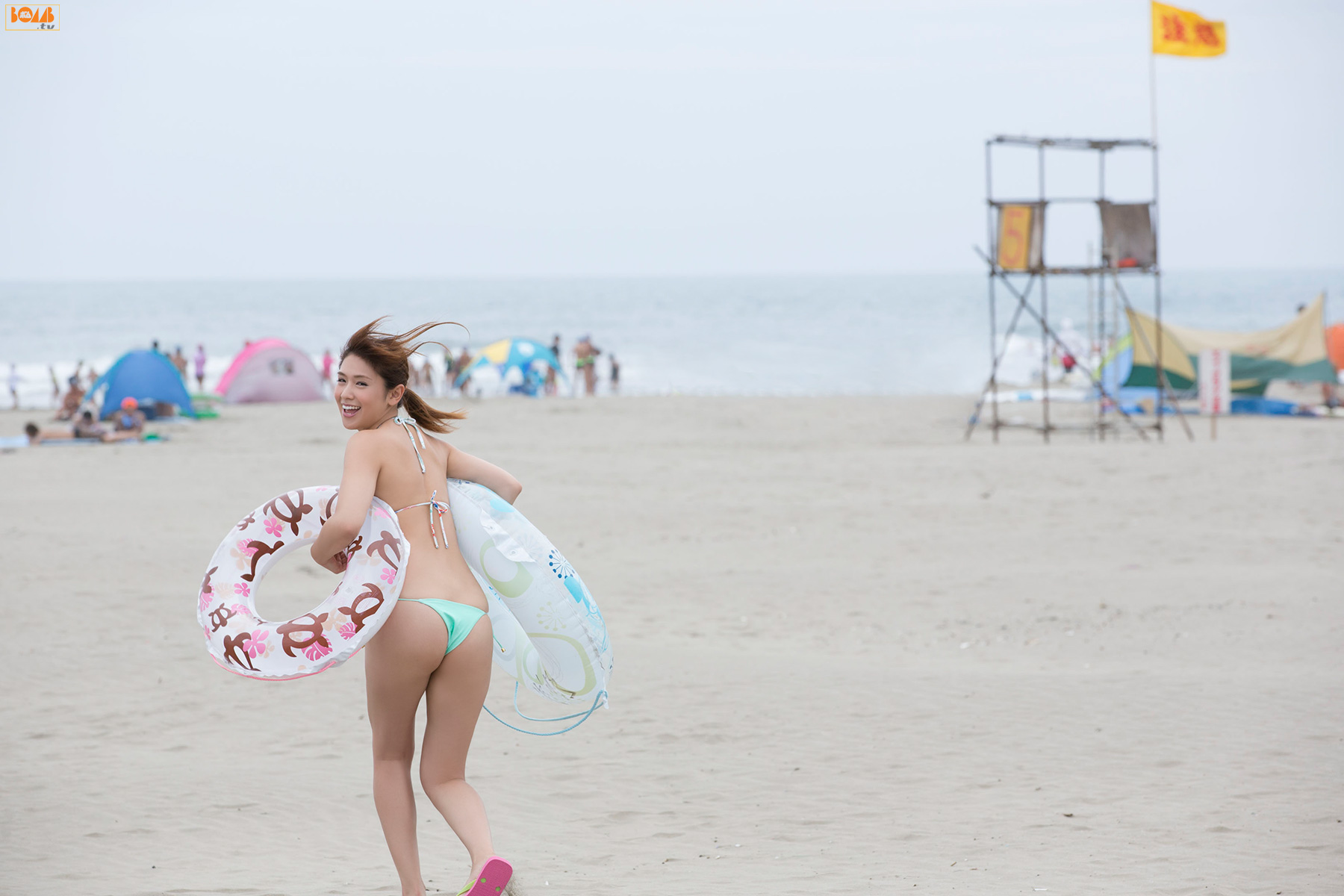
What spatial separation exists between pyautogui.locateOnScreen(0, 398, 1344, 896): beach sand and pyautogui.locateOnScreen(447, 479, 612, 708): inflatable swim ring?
2.72 feet

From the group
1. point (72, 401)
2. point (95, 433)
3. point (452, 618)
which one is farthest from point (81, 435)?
point (452, 618)

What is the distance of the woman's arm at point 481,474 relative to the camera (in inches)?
127

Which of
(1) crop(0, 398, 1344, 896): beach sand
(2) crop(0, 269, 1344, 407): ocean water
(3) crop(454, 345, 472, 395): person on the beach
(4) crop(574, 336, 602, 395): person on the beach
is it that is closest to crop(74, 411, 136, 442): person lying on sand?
(1) crop(0, 398, 1344, 896): beach sand

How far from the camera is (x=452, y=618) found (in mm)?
2996

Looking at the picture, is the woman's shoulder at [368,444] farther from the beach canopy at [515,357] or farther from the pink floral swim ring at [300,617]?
the beach canopy at [515,357]

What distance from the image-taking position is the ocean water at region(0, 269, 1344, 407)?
43156 millimetres

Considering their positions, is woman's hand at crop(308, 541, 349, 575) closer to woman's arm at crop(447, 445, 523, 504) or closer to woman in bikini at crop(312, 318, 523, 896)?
woman in bikini at crop(312, 318, 523, 896)

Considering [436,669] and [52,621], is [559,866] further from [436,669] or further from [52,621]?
[52,621]

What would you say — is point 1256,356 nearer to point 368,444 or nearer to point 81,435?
point 81,435

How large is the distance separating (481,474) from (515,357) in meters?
24.0

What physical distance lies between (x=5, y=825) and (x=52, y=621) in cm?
345

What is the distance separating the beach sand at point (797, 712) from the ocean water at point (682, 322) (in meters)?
20.9

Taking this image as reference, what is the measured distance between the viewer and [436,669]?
3.01m

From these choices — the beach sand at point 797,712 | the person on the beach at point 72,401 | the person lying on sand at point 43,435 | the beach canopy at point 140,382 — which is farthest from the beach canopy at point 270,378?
the beach sand at point 797,712
